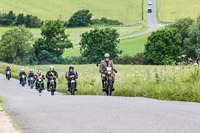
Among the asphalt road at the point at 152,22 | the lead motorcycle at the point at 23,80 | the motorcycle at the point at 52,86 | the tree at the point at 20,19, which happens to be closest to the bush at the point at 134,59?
the asphalt road at the point at 152,22

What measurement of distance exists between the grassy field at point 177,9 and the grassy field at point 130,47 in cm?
1896

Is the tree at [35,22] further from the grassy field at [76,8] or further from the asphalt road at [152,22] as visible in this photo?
the asphalt road at [152,22]

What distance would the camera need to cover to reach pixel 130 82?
18656 millimetres

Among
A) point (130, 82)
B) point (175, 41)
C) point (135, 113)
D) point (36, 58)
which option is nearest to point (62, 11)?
point (36, 58)

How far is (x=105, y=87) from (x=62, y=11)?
146 metres

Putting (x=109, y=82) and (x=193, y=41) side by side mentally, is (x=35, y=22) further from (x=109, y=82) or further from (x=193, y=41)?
(x=109, y=82)

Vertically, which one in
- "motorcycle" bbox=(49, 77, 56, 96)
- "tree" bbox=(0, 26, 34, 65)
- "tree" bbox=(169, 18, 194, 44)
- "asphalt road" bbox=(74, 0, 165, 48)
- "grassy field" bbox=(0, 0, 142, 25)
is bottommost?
"motorcycle" bbox=(49, 77, 56, 96)

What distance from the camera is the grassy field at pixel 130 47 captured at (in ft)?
346

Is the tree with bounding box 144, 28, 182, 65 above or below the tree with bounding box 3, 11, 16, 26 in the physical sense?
below

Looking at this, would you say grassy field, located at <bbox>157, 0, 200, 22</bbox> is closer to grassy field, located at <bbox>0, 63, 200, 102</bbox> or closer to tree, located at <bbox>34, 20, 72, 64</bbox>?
tree, located at <bbox>34, 20, 72, 64</bbox>

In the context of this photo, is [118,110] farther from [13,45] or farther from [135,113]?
[13,45]

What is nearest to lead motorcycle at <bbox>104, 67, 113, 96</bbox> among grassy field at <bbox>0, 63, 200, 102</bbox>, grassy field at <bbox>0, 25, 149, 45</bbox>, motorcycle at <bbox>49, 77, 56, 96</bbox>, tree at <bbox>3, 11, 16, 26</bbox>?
grassy field at <bbox>0, 63, 200, 102</bbox>

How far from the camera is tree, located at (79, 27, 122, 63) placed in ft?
333

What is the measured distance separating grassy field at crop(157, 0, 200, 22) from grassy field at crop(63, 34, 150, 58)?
62.2ft
